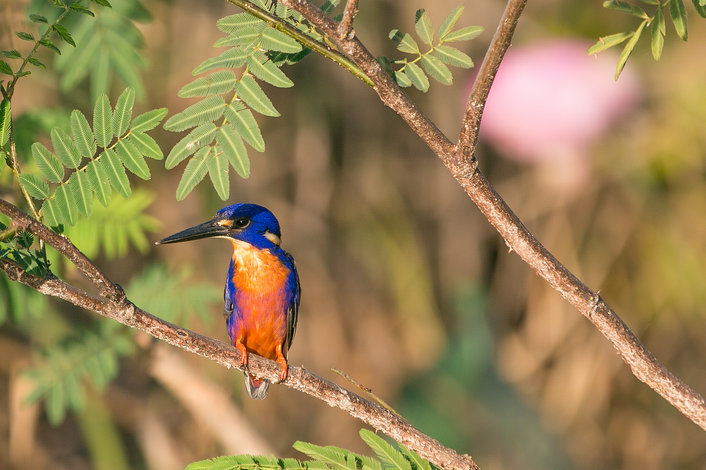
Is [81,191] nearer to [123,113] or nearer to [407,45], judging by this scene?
[123,113]

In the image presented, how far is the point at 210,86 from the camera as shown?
1.50 m

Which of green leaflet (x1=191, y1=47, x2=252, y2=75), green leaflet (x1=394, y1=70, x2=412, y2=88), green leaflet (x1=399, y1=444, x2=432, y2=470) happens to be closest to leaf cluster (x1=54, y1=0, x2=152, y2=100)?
green leaflet (x1=191, y1=47, x2=252, y2=75)

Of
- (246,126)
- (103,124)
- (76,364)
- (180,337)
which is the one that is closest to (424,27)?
(246,126)

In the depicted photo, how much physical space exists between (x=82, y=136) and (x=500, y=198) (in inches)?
31.0

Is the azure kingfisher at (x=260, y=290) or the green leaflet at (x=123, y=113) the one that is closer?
the green leaflet at (x=123, y=113)

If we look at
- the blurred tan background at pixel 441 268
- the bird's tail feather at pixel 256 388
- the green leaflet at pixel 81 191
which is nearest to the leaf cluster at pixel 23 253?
the green leaflet at pixel 81 191

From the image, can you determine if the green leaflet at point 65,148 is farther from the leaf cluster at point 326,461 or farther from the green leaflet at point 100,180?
the leaf cluster at point 326,461

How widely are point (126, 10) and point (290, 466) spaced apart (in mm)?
1679

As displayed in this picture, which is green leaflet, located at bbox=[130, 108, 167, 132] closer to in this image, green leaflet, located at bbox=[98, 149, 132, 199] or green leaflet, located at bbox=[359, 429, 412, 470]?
green leaflet, located at bbox=[98, 149, 132, 199]

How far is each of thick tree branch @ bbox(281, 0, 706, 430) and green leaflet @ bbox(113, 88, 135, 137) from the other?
1.42ft

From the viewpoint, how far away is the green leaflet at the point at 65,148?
152 cm

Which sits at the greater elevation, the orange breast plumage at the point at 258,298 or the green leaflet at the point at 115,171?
the green leaflet at the point at 115,171

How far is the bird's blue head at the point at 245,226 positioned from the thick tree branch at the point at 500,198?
0.91 metres

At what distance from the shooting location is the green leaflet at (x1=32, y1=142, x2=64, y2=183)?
1498 mm
